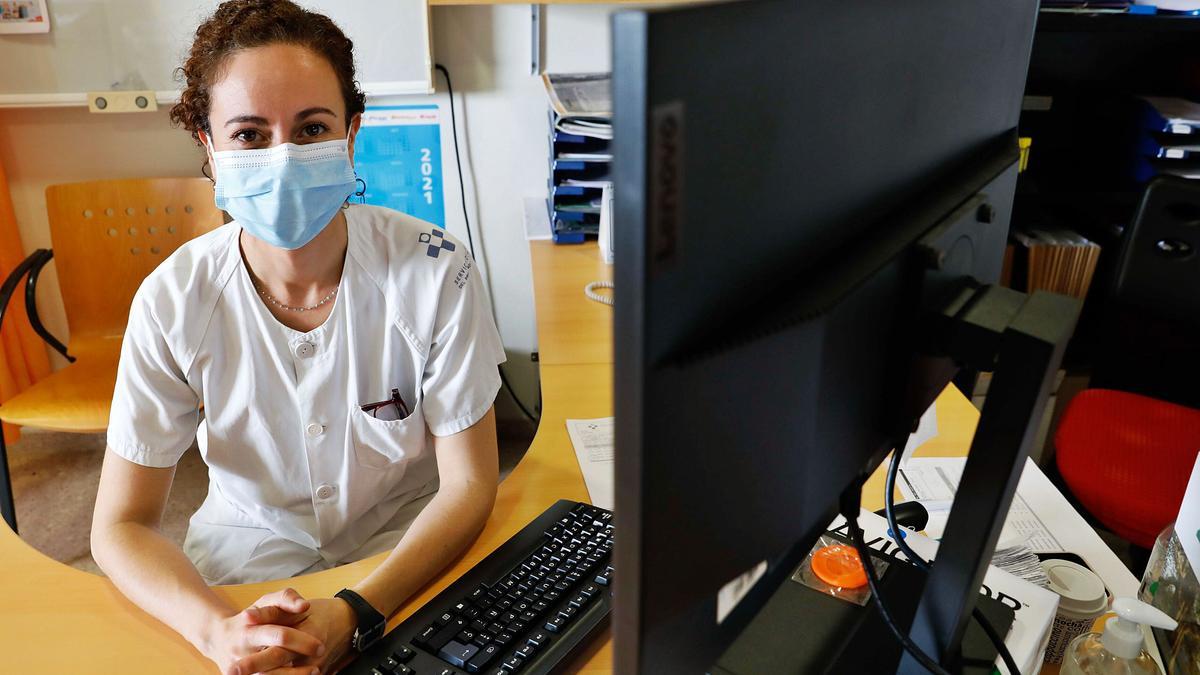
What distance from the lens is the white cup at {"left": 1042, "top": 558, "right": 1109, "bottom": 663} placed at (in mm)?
812

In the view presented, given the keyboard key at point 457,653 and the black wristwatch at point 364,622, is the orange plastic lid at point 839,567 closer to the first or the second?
the keyboard key at point 457,653

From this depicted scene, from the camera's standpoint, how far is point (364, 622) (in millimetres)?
889

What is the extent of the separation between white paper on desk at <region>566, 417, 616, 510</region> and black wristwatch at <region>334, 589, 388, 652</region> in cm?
32

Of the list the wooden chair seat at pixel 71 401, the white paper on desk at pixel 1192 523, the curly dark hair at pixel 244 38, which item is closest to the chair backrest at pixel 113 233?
the wooden chair seat at pixel 71 401

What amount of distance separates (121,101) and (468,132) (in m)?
0.92

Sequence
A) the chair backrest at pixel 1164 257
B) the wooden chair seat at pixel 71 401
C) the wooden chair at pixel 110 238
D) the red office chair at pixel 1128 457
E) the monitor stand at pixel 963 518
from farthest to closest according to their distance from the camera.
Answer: the wooden chair at pixel 110 238
the wooden chair seat at pixel 71 401
the red office chair at pixel 1128 457
the chair backrest at pixel 1164 257
the monitor stand at pixel 963 518

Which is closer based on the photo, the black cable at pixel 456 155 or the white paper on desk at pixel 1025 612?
the white paper on desk at pixel 1025 612

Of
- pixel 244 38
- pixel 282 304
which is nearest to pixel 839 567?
pixel 282 304

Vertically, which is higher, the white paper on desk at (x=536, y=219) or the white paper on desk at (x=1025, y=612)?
the white paper on desk at (x=536, y=219)

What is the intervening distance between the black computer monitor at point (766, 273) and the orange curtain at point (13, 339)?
2659 mm

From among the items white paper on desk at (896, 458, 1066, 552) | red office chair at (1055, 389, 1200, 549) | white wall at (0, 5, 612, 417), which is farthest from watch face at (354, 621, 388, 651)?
white wall at (0, 5, 612, 417)

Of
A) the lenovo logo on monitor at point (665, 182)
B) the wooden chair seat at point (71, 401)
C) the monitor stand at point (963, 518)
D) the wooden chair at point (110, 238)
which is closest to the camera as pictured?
the lenovo logo on monitor at point (665, 182)

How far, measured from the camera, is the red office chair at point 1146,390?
2.69 feet

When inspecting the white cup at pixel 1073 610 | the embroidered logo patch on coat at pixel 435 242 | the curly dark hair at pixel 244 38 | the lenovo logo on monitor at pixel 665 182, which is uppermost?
the curly dark hair at pixel 244 38
